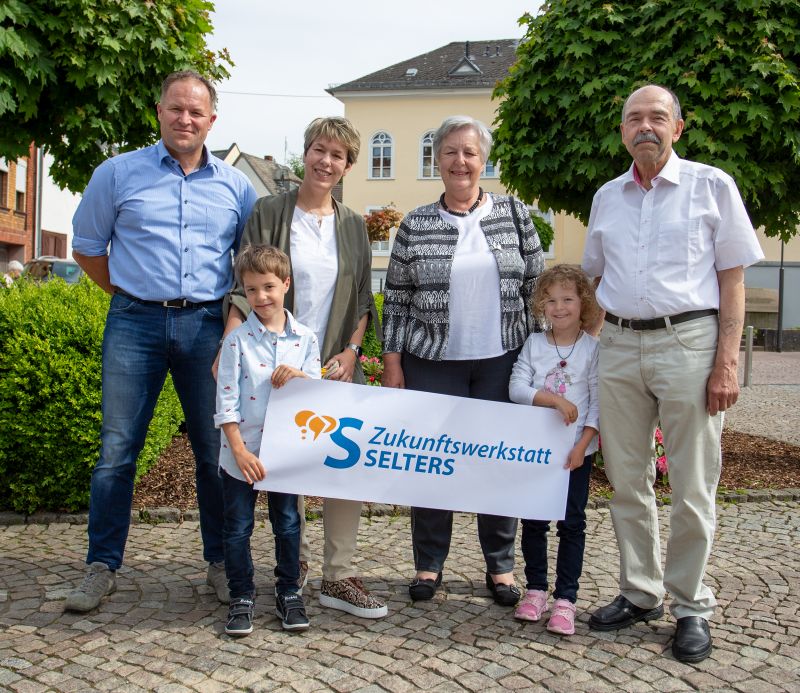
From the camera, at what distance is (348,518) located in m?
4.18

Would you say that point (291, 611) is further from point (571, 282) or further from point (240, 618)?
point (571, 282)

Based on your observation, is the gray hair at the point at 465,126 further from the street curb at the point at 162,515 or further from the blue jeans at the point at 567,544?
the street curb at the point at 162,515

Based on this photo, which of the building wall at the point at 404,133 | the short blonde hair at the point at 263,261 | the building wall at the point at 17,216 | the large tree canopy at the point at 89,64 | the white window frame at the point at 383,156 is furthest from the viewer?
the white window frame at the point at 383,156

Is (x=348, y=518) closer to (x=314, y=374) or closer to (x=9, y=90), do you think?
(x=314, y=374)

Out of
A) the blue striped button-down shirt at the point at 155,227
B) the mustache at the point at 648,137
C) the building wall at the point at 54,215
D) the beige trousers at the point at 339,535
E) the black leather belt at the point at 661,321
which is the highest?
the building wall at the point at 54,215

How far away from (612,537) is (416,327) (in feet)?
7.47

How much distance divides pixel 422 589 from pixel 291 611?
0.75 metres

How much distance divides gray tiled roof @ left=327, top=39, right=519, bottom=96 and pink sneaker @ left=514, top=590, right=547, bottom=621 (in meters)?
36.8

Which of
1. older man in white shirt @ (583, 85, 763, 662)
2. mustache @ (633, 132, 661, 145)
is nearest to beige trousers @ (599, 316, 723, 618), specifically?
older man in white shirt @ (583, 85, 763, 662)

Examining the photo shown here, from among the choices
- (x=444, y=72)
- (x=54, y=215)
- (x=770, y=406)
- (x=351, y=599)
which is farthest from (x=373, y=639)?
(x=444, y=72)

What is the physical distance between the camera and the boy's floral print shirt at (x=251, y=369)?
378 cm

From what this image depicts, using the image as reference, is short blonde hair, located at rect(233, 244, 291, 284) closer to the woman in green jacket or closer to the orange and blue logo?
the woman in green jacket

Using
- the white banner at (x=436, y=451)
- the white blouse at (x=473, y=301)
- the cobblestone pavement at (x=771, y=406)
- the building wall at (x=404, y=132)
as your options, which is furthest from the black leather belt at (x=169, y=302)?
Result: the building wall at (x=404, y=132)

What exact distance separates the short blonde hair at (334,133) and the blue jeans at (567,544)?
1909mm
